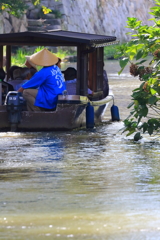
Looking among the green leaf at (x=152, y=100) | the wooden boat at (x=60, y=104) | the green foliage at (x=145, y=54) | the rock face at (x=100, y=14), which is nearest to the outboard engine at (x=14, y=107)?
the wooden boat at (x=60, y=104)

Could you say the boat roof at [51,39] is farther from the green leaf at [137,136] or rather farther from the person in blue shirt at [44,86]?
the green leaf at [137,136]

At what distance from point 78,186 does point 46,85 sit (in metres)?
5.27

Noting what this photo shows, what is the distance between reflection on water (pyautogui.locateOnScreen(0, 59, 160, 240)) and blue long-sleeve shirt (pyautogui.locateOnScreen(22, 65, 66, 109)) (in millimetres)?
759

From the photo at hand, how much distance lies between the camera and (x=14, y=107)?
39.4 ft

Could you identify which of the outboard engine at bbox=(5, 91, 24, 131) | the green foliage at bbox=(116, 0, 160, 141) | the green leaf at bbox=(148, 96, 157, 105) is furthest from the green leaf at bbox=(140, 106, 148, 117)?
the outboard engine at bbox=(5, 91, 24, 131)

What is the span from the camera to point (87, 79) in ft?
42.8

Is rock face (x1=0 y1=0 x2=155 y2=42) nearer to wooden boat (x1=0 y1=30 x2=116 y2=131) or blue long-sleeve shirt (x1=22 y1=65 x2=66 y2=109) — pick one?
wooden boat (x1=0 y1=30 x2=116 y2=131)

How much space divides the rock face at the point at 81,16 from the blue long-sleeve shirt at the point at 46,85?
93.2 ft

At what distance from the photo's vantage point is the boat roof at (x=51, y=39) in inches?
493

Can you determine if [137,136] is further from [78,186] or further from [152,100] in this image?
[78,186]

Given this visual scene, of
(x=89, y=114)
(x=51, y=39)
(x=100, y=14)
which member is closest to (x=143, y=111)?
(x=89, y=114)

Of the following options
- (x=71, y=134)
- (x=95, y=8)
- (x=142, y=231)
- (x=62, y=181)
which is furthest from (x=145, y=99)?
(x=95, y=8)

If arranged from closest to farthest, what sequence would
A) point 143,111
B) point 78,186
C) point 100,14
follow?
point 78,186, point 143,111, point 100,14

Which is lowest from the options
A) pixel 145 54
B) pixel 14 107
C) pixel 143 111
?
pixel 14 107
